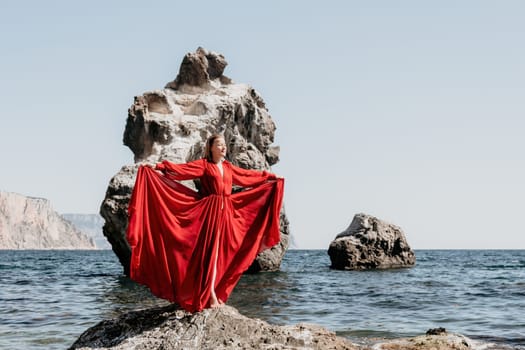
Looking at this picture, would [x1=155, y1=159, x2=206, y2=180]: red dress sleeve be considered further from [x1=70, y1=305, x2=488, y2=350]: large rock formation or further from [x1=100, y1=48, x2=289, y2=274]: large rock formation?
[x1=100, y1=48, x2=289, y2=274]: large rock formation

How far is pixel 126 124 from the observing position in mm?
28078

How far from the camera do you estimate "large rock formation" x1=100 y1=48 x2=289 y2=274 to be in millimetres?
24516

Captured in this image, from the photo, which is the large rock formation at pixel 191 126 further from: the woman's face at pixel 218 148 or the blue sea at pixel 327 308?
the woman's face at pixel 218 148

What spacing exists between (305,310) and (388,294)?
16.5 feet

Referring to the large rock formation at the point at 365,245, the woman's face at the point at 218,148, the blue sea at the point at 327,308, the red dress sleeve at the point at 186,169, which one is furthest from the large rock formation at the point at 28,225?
the woman's face at the point at 218,148

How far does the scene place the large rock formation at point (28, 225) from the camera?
170250 millimetres

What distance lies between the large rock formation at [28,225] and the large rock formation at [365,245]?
150659 millimetres

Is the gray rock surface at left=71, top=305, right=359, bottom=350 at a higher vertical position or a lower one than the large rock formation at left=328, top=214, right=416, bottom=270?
lower

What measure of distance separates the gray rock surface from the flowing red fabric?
0.87ft

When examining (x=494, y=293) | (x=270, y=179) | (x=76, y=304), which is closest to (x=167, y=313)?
(x=270, y=179)

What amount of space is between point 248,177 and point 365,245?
88.1 ft

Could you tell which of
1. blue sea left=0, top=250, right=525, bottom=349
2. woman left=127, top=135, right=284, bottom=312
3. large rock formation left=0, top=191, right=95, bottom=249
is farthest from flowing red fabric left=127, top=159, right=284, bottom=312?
large rock formation left=0, top=191, right=95, bottom=249

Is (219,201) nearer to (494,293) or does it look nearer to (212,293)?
(212,293)

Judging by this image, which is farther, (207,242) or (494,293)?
(494,293)
